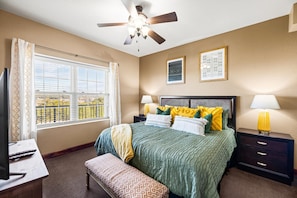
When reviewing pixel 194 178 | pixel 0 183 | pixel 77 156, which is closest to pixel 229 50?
pixel 194 178

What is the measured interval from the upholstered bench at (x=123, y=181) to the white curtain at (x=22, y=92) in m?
1.57

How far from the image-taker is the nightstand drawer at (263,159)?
2.08 meters

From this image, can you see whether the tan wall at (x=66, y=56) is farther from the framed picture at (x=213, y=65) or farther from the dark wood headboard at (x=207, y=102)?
the framed picture at (x=213, y=65)

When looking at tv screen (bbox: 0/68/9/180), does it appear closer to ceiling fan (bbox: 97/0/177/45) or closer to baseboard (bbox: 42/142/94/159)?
ceiling fan (bbox: 97/0/177/45)

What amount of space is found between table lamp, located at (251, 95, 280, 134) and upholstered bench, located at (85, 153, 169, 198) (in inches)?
79.3

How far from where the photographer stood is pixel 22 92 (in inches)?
95.0

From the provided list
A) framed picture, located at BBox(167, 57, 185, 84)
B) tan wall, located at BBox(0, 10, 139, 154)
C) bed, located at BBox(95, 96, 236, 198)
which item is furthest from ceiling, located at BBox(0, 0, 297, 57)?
bed, located at BBox(95, 96, 236, 198)

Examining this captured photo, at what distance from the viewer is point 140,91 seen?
4734 mm

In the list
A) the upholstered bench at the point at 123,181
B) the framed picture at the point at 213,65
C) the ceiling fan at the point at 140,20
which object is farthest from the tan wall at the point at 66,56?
the framed picture at the point at 213,65

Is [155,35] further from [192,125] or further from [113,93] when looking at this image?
[113,93]

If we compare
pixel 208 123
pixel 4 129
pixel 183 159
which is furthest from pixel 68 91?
pixel 208 123

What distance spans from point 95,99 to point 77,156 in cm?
144

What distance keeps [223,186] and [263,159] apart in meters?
0.85

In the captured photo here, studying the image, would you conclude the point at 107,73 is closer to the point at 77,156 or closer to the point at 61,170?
the point at 77,156
